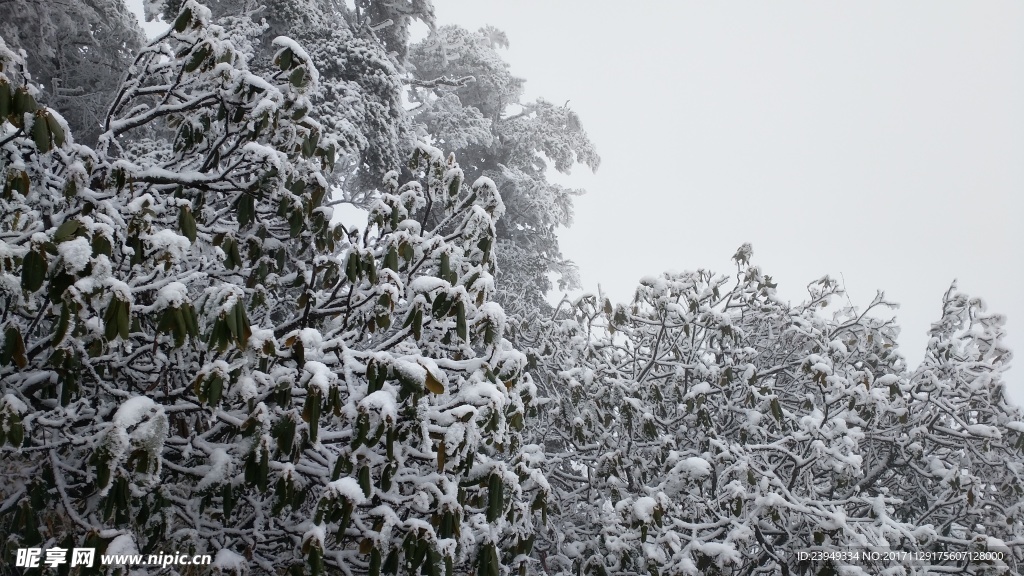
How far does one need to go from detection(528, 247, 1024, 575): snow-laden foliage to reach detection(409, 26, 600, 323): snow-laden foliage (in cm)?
632

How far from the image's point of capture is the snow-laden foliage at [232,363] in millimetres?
2740

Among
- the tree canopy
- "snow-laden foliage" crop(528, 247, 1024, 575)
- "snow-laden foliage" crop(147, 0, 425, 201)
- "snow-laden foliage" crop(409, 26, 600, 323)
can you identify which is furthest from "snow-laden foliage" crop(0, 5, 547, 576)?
"snow-laden foliage" crop(409, 26, 600, 323)

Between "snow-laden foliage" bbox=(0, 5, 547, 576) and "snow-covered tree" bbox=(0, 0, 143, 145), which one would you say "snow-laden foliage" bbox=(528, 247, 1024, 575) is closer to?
"snow-laden foliage" bbox=(0, 5, 547, 576)

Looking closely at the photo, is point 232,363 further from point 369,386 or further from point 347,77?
point 347,77

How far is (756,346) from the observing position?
811 cm

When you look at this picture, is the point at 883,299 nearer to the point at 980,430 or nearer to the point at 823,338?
the point at 823,338

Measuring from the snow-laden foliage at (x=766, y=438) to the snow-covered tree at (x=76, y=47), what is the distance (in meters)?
9.22

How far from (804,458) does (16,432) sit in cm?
582

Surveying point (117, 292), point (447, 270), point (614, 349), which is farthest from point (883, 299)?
point (117, 292)

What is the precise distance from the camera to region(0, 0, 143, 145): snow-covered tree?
9.55 meters

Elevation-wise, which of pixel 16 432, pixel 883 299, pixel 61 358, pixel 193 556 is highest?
pixel 883 299

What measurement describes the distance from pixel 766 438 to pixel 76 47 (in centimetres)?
1315

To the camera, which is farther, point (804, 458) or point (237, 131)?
point (804, 458)

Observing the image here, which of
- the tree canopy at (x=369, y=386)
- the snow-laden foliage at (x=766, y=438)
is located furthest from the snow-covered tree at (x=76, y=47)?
the snow-laden foliage at (x=766, y=438)
